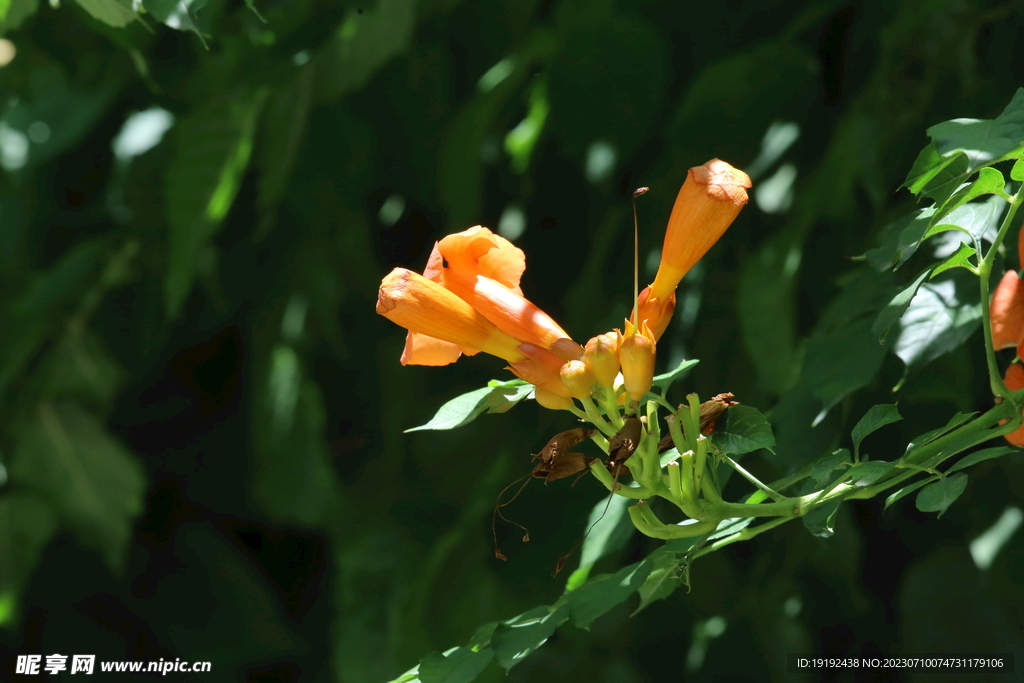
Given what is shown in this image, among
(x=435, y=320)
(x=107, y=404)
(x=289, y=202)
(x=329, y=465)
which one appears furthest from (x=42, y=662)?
(x=435, y=320)

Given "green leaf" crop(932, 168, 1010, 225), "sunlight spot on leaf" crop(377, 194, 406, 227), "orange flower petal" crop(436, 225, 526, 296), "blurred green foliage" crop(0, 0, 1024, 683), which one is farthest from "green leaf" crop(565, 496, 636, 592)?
"sunlight spot on leaf" crop(377, 194, 406, 227)

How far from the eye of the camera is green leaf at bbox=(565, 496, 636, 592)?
2.43 ft

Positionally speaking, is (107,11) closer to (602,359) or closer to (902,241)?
(602,359)

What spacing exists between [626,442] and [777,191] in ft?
2.21

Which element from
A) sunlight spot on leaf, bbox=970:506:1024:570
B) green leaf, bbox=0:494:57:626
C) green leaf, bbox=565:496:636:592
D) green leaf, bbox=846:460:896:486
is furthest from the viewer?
green leaf, bbox=0:494:57:626

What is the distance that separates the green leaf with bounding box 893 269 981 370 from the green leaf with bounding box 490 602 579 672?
1.08ft

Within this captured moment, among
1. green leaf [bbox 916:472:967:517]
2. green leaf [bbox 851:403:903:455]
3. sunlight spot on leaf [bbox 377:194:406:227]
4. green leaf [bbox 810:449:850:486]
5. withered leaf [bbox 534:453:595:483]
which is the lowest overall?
sunlight spot on leaf [bbox 377:194:406:227]

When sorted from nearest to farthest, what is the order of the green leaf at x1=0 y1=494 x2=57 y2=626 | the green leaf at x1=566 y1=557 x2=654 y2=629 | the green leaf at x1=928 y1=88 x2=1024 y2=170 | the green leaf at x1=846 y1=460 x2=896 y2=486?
the green leaf at x1=928 y1=88 x2=1024 y2=170 → the green leaf at x1=846 y1=460 x2=896 y2=486 → the green leaf at x1=566 y1=557 x2=654 y2=629 → the green leaf at x1=0 y1=494 x2=57 y2=626

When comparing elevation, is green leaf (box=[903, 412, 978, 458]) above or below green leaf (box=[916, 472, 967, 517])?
above

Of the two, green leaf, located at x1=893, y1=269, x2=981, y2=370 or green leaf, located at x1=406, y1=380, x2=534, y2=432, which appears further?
green leaf, located at x1=893, y1=269, x2=981, y2=370

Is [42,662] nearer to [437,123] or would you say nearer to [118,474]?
[118,474]

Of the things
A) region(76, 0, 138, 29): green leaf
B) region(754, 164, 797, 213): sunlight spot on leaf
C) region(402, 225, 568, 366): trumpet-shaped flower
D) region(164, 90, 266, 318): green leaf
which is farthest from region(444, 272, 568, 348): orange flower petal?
region(164, 90, 266, 318): green leaf

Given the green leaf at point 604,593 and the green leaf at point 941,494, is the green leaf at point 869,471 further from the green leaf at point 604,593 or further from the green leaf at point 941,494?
the green leaf at point 604,593

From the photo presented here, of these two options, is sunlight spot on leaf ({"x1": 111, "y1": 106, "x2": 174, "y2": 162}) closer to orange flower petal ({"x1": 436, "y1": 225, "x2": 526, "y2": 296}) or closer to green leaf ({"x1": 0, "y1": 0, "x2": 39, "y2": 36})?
green leaf ({"x1": 0, "y1": 0, "x2": 39, "y2": 36})
